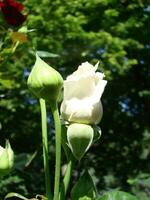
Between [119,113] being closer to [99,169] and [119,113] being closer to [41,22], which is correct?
[99,169]

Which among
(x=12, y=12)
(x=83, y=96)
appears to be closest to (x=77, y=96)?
(x=83, y=96)

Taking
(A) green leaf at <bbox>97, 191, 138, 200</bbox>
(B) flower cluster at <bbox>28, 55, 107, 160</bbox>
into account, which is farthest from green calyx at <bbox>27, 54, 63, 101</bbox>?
(A) green leaf at <bbox>97, 191, 138, 200</bbox>

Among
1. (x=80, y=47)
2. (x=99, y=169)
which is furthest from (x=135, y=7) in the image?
(x=99, y=169)

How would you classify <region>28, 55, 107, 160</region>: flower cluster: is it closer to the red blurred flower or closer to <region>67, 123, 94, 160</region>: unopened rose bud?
<region>67, 123, 94, 160</region>: unopened rose bud

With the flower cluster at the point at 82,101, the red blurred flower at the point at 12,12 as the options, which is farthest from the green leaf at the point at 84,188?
the red blurred flower at the point at 12,12

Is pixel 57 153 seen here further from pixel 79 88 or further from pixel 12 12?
pixel 12 12
